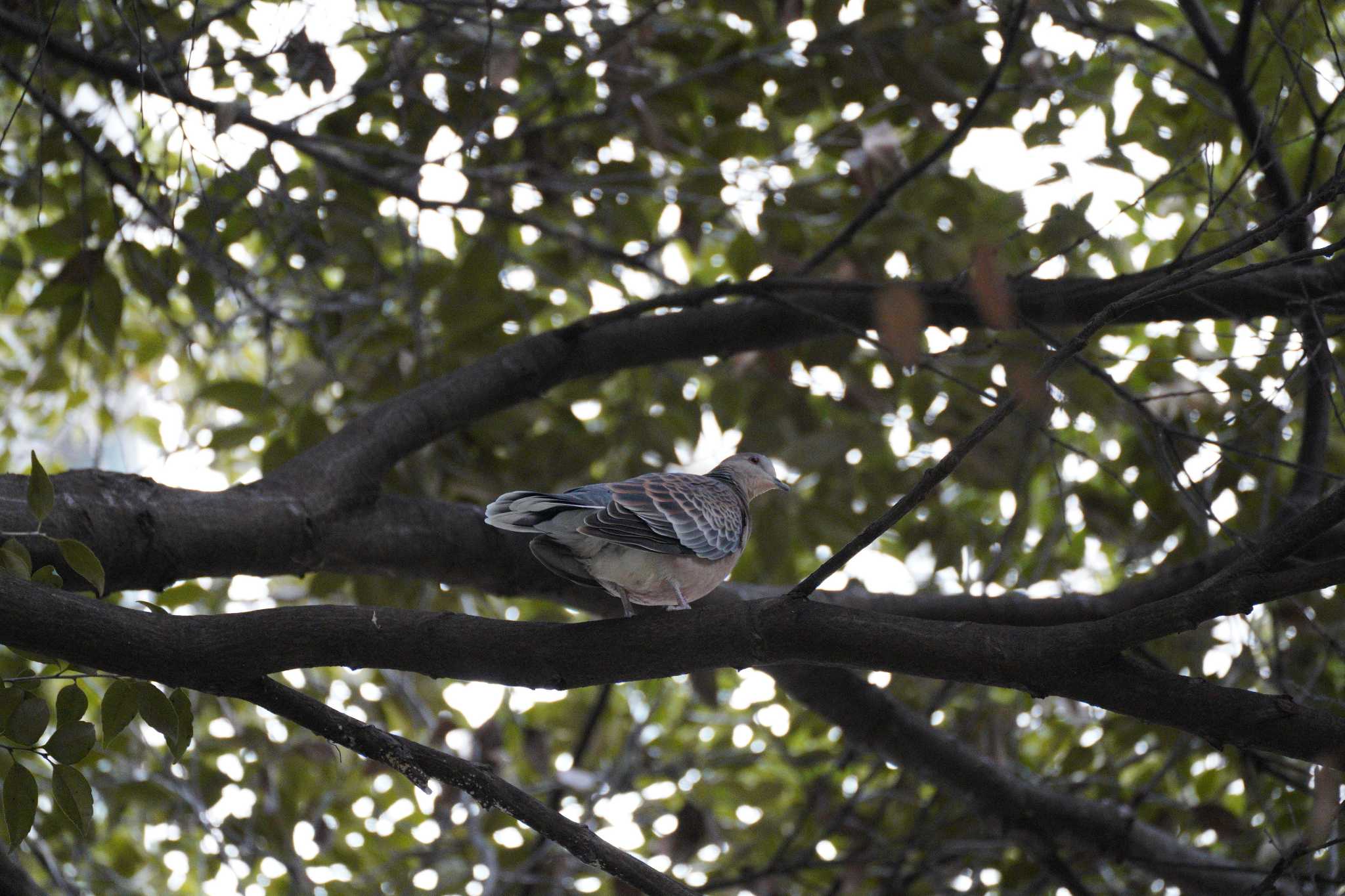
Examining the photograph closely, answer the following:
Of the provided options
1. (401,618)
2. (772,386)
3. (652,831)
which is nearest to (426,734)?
(652,831)

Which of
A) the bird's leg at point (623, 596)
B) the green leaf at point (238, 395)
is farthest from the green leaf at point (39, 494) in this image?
the green leaf at point (238, 395)

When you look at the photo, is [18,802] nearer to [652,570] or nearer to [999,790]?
[652,570]

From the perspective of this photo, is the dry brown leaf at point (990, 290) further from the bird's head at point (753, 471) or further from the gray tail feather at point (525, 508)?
the bird's head at point (753, 471)

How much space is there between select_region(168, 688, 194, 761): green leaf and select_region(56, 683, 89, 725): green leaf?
0.16 m

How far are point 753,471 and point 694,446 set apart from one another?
65cm

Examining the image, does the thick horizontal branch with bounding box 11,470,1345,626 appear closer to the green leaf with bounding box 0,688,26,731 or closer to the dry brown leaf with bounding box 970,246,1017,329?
the green leaf with bounding box 0,688,26,731

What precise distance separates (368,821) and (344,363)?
2337 mm

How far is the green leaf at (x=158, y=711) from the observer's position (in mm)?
2279

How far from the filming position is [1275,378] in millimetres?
4285

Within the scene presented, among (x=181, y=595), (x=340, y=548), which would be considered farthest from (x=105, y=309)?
(x=181, y=595)

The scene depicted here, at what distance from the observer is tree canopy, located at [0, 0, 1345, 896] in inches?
91.9

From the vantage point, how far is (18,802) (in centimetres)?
224

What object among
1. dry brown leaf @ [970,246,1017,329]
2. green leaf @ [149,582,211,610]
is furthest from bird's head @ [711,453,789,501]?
green leaf @ [149,582,211,610]

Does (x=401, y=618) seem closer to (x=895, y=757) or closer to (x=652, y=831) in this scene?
(x=895, y=757)
